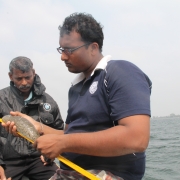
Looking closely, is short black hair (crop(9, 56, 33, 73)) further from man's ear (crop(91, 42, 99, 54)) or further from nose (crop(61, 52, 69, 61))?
man's ear (crop(91, 42, 99, 54))

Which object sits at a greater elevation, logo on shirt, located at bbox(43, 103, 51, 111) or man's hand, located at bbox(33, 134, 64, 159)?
man's hand, located at bbox(33, 134, 64, 159)

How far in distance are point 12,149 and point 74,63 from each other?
269 centimetres

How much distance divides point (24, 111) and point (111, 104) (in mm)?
3049

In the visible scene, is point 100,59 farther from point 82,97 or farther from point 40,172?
point 40,172

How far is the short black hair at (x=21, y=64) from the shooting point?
5.41 metres

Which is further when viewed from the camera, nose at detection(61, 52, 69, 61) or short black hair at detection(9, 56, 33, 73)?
short black hair at detection(9, 56, 33, 73)

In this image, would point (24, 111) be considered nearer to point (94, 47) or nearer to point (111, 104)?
point (94, 47)

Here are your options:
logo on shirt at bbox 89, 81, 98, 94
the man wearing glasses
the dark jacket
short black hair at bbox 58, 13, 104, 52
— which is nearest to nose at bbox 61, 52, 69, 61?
the man wearing glasses

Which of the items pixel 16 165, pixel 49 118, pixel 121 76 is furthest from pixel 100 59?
pixel 16 165

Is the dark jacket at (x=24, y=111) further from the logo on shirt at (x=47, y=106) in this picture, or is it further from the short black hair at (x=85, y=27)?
the short black hair at (x=85, y=27)

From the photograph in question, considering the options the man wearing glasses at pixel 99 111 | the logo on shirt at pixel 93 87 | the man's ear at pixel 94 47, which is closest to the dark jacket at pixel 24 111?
the man wearing glasses at pixel 99 111

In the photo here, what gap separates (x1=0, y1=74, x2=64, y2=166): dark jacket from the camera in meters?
5.16

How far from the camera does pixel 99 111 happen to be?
2.68 meters

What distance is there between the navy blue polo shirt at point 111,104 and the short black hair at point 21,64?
262 cm
